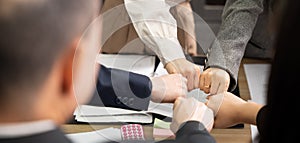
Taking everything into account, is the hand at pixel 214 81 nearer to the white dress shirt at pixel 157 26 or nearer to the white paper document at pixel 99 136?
the white dress shirt at pixel 157 26

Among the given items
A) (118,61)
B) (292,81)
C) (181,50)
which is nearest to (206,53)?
(181,50)

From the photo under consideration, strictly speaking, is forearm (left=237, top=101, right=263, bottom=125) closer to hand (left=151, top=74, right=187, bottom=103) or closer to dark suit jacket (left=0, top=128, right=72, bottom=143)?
hand (left=151, top=74, right=187, bottom=103)

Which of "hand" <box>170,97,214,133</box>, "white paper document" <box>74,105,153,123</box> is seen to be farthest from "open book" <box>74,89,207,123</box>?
A: "hand" <box>170,97,214,133</box>

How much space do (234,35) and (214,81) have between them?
18 centimetres

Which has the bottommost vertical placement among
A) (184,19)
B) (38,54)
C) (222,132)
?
(222,132)

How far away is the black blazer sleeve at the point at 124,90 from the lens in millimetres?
1135

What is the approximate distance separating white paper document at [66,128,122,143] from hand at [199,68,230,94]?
22cm

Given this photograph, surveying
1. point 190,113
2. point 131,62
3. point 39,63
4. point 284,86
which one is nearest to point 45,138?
point 39,63

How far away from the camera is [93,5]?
60cm

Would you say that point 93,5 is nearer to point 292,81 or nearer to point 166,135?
point 292,81

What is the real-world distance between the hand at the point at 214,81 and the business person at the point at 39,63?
0.60 metres

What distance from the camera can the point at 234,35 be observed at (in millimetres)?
1315

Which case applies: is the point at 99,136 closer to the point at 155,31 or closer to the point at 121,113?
the point at 121,113

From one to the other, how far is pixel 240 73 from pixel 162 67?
219mm
